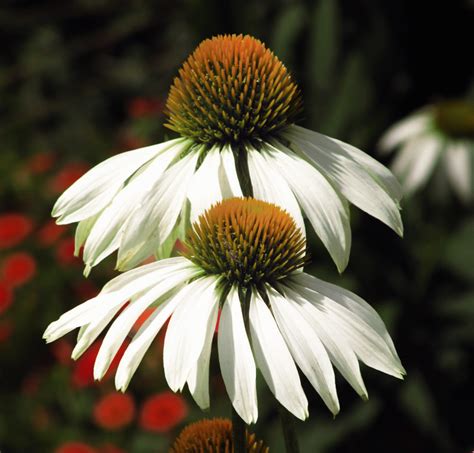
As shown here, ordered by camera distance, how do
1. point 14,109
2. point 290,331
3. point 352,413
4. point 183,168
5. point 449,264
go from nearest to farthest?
point 290,331 < point 183,168 < point 352,413 < point 449,264 < point 14,109

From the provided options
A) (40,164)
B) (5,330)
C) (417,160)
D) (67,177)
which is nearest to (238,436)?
(5,330)

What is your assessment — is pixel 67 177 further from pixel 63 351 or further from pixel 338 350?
pixel 338 350

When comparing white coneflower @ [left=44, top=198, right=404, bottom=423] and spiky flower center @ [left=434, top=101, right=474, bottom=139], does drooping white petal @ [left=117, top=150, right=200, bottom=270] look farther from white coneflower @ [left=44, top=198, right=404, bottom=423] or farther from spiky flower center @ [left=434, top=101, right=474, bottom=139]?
spiky flower center @ [left=434, top=101, right=474, bottom=139]

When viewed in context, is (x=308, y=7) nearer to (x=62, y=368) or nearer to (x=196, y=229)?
(x=62, y=368)

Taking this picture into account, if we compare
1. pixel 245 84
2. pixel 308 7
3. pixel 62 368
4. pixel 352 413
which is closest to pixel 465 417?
pixel 352 413

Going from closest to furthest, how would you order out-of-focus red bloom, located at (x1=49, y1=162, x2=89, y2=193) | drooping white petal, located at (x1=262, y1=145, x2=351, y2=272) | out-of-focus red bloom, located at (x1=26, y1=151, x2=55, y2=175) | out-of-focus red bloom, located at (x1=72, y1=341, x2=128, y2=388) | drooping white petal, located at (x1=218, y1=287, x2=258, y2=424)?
drooping white petal, located at (x1=218, y1=287, x2=258, y2=424)
drooping white petal, located at (x1=262, y1=145, x2=351, y2=272)
out-of-focus red bloom, located at (x1=72, y1=341, x2=128, y2=388)
out-of-focus red bloom, located at (x1=49, y1=162, x2=89, y2=193)
out-of-focus red bloom, located at (x1=26, y1=151, x2=55, y2=175)

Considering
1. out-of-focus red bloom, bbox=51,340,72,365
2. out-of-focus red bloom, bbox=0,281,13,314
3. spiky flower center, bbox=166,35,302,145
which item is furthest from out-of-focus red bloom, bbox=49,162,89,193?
spiky flower center, bbox=166,35,302,145
